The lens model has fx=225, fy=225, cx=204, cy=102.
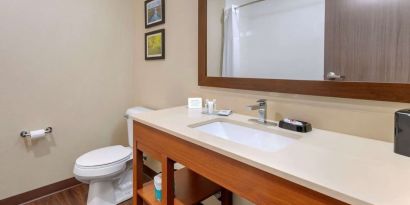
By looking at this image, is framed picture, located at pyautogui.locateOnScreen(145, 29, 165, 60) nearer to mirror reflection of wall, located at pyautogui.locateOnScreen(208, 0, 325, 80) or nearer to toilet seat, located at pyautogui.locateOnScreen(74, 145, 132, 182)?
mirror reflection of wall, located at pyautogui.locateOnScreen(208, 0, 325, 80)

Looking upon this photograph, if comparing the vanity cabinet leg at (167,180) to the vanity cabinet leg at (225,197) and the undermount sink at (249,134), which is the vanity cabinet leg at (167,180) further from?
the vanity cabinet leg at (225,197)

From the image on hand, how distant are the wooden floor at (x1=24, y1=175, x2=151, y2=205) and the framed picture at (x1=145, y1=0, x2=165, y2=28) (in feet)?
5.30

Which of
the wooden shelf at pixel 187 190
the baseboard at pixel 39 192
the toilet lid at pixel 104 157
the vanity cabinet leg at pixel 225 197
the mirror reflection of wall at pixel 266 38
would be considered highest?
the mirror reflection of wall at pixel 266 38

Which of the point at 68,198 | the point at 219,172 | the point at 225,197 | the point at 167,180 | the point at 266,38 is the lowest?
the point at 68,198

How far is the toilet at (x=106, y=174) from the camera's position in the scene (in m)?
1.66

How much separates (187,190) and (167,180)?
26cm

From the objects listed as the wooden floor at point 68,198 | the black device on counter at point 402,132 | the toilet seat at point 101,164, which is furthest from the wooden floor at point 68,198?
the black device on counter at point 402,132

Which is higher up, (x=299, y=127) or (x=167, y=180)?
(x=299, y=127)

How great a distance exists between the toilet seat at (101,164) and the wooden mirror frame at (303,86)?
0.89m

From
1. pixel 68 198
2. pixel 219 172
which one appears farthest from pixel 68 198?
pixel 219 172

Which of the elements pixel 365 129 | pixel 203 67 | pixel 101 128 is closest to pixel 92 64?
pixel 101 128

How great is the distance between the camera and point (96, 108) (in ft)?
7.33

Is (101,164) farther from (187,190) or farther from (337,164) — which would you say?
(337,164)

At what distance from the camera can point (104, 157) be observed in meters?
1.81
